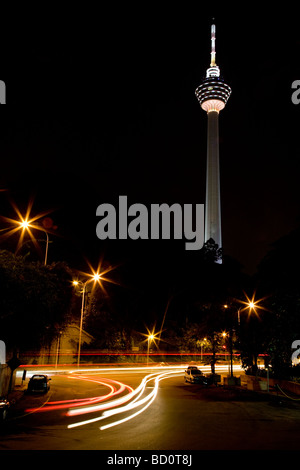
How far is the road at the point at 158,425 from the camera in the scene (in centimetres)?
1147

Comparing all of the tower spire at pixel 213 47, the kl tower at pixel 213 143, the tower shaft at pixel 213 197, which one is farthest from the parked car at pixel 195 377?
the tower spire at pixel 213 47

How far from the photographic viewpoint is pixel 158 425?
14648mm

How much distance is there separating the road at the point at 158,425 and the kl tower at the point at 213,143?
323 ft

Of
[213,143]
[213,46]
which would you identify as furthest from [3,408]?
[213,46]

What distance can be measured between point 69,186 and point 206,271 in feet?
111

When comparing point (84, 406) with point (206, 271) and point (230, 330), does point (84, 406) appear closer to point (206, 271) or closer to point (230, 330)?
point (230, 330)

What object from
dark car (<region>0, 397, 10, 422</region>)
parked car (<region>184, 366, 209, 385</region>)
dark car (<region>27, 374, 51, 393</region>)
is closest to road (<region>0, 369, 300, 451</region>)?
dark car (<region>0, 397, 10, 422</region>)

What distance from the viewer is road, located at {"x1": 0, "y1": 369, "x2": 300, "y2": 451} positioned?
37.6ft

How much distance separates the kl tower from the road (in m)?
98.6

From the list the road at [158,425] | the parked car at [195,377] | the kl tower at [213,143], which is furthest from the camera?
the kl tower at [213,143]

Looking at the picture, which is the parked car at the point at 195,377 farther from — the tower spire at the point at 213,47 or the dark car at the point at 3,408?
the tower spire at the point at 213,47

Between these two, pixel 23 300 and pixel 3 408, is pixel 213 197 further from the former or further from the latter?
pixel 3 408

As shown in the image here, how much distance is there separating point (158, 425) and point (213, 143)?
398 ft
